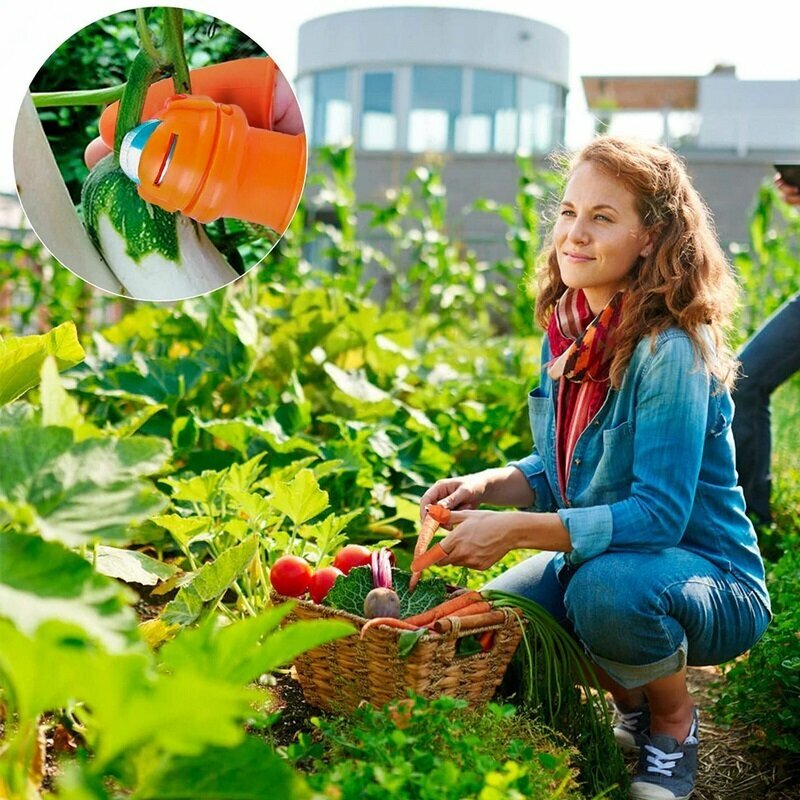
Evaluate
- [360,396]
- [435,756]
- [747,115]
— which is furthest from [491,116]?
[435,756]

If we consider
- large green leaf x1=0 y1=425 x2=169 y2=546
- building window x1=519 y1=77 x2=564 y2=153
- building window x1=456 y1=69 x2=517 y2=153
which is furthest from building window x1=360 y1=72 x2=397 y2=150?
large green leaf x1=0 y1=425 x2=169 y2=546

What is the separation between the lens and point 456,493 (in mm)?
2395

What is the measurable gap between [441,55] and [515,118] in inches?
71.7

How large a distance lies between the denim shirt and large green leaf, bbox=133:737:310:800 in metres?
1.08

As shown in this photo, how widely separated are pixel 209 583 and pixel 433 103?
20.3 metres

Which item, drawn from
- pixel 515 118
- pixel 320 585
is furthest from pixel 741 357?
pixel 515 118

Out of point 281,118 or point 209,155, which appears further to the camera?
point 281,118

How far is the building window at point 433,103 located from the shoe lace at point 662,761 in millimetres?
19552

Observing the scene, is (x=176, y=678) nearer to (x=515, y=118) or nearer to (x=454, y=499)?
(x=454, y=499)

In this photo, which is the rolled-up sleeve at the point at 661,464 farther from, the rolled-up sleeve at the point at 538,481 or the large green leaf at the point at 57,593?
the large green leaf at the point at 57,593

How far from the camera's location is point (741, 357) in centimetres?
397

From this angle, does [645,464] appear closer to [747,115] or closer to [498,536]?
[498,536]

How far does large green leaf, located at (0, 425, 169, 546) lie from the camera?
4.22ft

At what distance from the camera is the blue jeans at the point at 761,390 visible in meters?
3.88
